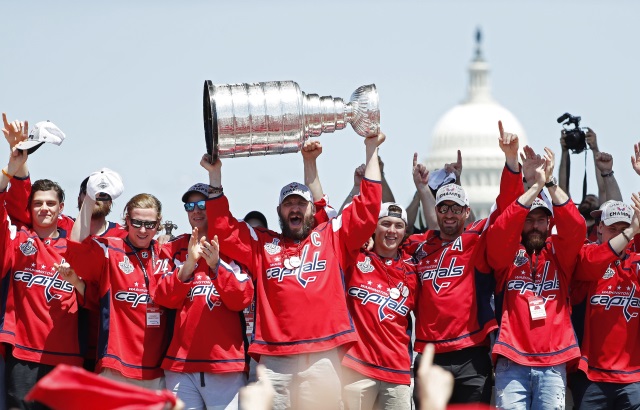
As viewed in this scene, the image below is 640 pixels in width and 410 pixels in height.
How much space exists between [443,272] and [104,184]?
2834 millimetres

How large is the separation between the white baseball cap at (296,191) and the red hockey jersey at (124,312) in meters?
1.19

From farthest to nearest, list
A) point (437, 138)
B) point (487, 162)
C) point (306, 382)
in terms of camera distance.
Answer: point (437, 138) → point (487, 162) → point (306, 382)

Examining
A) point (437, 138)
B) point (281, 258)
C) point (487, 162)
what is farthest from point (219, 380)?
point (437, 138)

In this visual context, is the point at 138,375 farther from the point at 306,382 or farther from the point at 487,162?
the point at 487,162

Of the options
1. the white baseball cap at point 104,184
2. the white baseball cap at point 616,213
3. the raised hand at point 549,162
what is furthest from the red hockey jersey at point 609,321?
the white baseball cap at point 104,184

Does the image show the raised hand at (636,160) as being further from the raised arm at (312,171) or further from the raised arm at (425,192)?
the raised arm at (312,171)

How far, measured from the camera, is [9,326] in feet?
34.1

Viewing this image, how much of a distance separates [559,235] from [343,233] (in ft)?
5.74

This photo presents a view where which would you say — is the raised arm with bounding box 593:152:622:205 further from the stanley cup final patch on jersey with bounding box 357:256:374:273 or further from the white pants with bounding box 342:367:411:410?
the white pants with bounding box 342:367:411:410

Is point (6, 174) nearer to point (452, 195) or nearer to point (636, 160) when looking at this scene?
point (452, 195)

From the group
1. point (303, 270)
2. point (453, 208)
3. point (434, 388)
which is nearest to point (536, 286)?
point (453, 208)

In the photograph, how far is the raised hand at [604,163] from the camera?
12102 millimetres

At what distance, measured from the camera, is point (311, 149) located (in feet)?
35.3

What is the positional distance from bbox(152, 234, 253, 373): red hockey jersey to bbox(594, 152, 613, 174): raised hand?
3.92 meters
